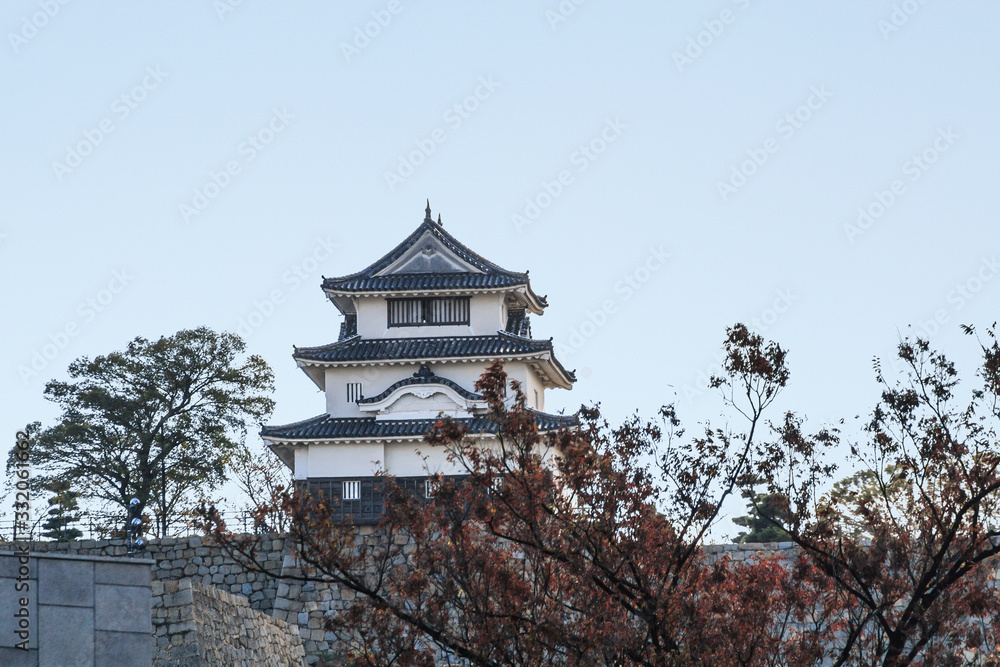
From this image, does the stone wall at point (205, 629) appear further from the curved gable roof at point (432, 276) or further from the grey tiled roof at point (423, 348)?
the curved gable roof at point (432, 276)

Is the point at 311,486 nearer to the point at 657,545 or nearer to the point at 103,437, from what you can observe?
the point at 103,437

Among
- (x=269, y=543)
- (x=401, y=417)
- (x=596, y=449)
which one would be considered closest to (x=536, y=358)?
(x=401, y=417)

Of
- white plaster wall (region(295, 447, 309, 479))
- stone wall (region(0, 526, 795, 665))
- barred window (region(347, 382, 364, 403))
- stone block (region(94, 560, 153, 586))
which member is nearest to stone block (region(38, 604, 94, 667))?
stone block (region(94, 560, 153, 586))

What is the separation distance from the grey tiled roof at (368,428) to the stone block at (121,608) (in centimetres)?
1762

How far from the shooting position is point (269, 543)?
27.4 metres

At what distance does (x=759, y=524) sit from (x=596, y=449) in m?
19.5

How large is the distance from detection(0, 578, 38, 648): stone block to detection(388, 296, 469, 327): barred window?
21.5 meters

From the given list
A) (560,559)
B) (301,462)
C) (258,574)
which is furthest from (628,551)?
(301,462)

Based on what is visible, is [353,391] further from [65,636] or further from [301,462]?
[65,636]

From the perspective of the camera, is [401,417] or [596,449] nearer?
[596,449]

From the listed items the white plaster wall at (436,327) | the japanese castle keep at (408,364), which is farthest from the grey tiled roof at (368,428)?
the white plaster wall at (436,327)

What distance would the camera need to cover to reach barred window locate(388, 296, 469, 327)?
111 feet

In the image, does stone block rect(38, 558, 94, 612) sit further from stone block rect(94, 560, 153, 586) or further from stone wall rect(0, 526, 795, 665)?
stone wall rect(0, 526, 795, 665)

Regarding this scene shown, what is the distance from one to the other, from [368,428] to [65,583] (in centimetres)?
1895
